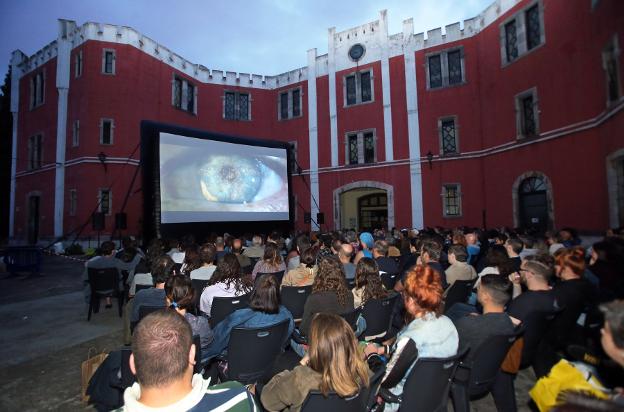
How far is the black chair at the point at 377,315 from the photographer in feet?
A: 11.8

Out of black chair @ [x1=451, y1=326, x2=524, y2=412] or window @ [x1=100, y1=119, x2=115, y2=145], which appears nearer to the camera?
black chair @ [x1=451, y1=326, x2=524, y2=412]

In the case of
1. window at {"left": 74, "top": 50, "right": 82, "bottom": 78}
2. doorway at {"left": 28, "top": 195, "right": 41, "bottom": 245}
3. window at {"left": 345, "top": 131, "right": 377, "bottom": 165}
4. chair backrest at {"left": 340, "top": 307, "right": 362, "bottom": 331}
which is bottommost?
chair backrest at {"left": 340, "top": 307, "right": 362, "bottom": 331}

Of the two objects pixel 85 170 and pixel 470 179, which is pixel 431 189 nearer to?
pixel 470 179

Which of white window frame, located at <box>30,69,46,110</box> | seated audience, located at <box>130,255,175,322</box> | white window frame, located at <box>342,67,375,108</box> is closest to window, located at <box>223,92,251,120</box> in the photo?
white window frame, located at <box>342,67,375,108</box>

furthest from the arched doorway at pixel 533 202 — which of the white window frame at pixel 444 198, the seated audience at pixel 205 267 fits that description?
the seated audience at pixel 205 267

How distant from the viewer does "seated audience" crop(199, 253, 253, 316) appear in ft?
12.9

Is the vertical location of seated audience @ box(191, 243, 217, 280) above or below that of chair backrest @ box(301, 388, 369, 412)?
above

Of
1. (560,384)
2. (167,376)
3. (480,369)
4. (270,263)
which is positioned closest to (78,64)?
(270,263)

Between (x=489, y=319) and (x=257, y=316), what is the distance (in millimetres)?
1840

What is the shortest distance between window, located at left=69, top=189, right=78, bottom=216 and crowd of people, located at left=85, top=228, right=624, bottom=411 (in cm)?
1306

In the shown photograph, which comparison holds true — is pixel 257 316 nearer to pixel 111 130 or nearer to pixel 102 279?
pixel 102 279

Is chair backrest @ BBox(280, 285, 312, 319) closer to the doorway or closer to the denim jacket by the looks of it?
the denim jacket

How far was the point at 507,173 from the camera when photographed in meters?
14.5

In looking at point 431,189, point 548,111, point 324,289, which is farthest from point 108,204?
point 548,111
